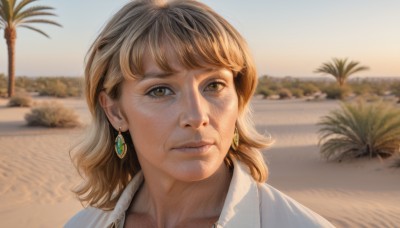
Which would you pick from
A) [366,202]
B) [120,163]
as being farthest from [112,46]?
[366,202]

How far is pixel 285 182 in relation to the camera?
887cm

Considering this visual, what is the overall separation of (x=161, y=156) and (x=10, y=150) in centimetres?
1169

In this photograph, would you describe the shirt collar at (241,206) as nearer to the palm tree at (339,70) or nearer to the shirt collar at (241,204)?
the shirt collar at (241,204)

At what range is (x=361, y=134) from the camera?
1035cm

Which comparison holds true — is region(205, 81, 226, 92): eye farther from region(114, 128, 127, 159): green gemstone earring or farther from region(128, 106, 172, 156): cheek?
region(114, 128, 127, 159): green gemstone earring

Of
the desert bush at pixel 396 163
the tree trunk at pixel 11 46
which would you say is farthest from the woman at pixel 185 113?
the tree trunk at pixel 11 46

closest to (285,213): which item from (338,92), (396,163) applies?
(396,163)

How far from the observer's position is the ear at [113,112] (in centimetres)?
202

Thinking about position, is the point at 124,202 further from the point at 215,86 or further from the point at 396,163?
the point at 396,163

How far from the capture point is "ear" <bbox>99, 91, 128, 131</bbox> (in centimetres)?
202

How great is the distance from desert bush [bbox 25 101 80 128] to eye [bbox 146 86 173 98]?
51.4 feet

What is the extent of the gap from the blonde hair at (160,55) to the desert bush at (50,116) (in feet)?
49.6

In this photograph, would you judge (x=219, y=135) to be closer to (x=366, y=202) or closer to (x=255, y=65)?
(x=255, y=65)

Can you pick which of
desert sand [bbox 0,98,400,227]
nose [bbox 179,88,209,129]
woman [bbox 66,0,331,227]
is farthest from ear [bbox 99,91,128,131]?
desert sand [bbox 0,98,400,227]
